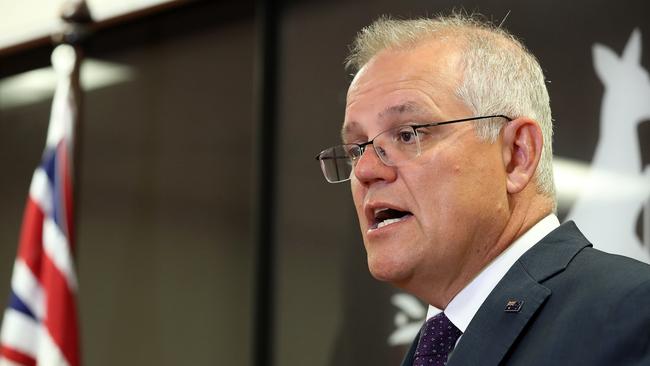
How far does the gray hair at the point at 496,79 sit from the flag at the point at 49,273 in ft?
5.93

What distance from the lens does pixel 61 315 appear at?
10.3 feet

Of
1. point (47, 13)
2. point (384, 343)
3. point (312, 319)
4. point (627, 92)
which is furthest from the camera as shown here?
point (47, 13)

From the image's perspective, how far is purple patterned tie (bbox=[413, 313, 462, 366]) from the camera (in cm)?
160

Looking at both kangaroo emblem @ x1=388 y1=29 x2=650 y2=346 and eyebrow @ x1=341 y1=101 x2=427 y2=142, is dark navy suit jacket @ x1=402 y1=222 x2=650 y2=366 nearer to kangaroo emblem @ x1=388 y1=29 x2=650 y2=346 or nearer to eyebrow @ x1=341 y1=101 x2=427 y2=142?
eyebrow @ x1=341 y1=101 x2=427 y2=142

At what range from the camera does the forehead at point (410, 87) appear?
5.54ft

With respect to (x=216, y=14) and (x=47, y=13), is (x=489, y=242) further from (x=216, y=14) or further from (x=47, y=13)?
(x=47, y=13)

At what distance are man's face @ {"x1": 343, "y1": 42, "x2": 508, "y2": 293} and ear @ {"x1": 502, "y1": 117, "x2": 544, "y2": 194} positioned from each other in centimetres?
2

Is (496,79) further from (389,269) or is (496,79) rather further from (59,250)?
(59,250)

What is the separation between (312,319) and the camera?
2.89 metres

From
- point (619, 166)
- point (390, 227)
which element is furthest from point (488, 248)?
point (619, 166)

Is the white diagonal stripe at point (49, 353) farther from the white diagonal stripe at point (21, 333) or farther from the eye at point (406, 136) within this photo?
the eye at point (406, 136)

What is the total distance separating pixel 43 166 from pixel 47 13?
0.78m

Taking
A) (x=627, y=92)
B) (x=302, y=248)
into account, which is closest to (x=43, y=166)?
(x=302, y=248)

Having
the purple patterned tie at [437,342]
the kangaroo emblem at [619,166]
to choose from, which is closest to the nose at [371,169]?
the purple patterned tie at [437,342]
